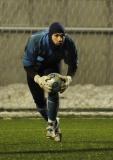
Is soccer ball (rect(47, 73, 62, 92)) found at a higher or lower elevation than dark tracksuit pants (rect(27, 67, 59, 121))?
higher

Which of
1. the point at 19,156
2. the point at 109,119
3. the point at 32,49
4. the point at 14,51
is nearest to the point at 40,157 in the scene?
the point at 19,156

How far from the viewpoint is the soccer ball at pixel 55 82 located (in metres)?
8.57

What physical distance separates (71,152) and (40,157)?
1.70 ft

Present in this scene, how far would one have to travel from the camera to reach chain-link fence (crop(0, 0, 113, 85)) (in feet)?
49.6

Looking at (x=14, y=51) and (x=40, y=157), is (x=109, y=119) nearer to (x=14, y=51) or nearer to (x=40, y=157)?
(x=14, y=51)

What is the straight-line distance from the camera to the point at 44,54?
8.70 metres

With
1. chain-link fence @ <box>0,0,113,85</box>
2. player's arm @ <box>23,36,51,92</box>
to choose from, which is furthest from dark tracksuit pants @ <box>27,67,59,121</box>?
chain-link fence @ <box>0,0,113,85</box>

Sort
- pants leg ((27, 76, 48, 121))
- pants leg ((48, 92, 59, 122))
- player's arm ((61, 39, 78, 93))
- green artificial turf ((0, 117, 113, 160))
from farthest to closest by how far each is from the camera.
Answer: pants leg ((27, 76, 48, 121)), pants leg ((48, 92, 59, 122)), player's arm ((61, 39, 78, 93)), green artificial turf ((0, 117, 113, 160))

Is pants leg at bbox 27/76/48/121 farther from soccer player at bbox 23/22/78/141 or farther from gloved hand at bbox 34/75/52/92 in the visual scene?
gloved hand at bbox 34/75/52/92

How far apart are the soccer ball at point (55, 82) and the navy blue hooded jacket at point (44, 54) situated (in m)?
0.21

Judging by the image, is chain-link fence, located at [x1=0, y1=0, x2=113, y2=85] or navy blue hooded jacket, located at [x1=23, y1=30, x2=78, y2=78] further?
chain-link fence, located at [x1=0, y1=0, x2=113, y2=85]

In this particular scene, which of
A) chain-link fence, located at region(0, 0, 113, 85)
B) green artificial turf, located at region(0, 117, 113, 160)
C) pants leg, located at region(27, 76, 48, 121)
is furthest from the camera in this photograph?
chain-link fence, located at region(0, 0, 113, 85)

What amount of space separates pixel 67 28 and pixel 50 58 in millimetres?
6484

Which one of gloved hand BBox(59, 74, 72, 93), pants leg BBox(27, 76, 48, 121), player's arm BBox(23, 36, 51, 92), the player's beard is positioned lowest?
pants leg BBox(27, 76, 48, 121)
